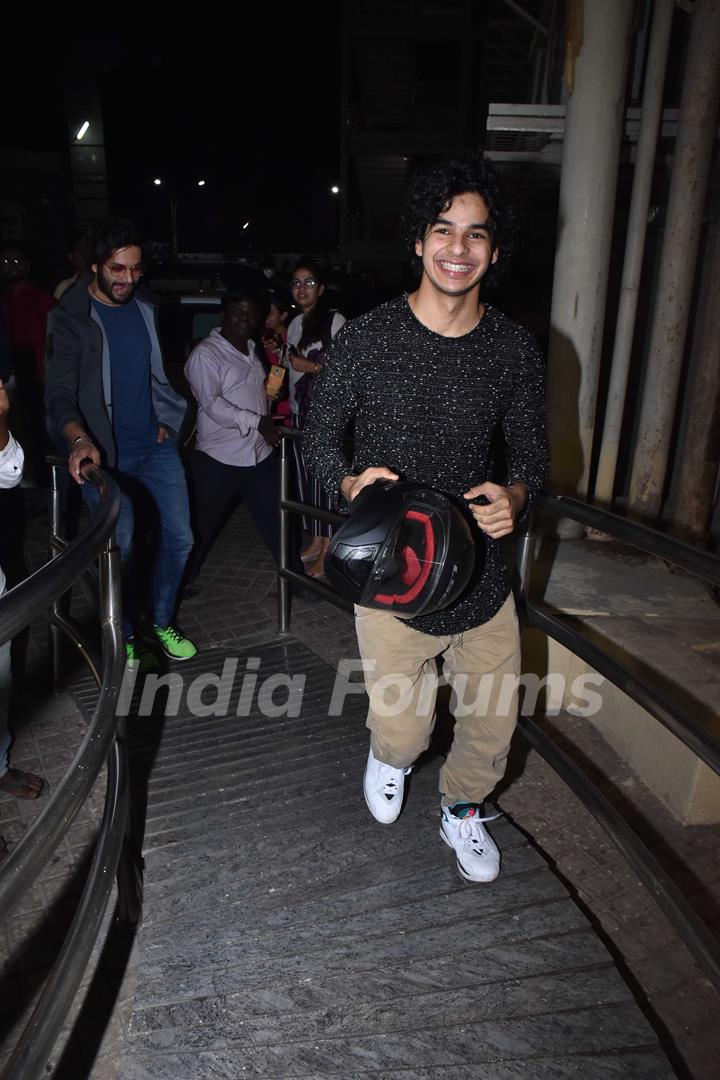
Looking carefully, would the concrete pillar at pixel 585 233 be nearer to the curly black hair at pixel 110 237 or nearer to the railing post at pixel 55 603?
the curly black hair at pixel 110 237

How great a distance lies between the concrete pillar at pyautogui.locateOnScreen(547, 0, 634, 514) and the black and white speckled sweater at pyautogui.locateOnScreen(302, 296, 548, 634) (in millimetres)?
Result: 3031

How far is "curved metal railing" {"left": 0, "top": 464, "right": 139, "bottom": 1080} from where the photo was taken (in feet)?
4.89

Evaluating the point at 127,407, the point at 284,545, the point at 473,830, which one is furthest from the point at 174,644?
the point at 473,830

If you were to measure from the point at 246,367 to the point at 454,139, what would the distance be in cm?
1859

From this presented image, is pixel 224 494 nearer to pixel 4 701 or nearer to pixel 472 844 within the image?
pixel 4 701

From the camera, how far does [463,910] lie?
2504mm

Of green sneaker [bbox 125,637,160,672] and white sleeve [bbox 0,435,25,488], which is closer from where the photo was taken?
white sleeve [bbox 0,435,25,488]

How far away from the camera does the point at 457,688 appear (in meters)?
2.69

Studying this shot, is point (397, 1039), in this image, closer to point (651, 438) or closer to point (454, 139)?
point (651, 438)

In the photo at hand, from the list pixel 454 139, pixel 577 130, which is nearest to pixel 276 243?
pixel 454 139

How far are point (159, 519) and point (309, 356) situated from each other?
1988mm

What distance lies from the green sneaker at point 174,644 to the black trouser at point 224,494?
760 mm

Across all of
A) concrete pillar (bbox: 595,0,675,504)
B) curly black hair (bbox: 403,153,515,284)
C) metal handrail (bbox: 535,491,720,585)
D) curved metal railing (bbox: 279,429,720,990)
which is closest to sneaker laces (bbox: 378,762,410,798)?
curved metal railing (bbox: 279,429,720,990)

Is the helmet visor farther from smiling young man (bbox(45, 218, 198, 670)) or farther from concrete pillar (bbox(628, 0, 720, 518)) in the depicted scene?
concrete pillar (bbox(628, 0, 720, 518))
